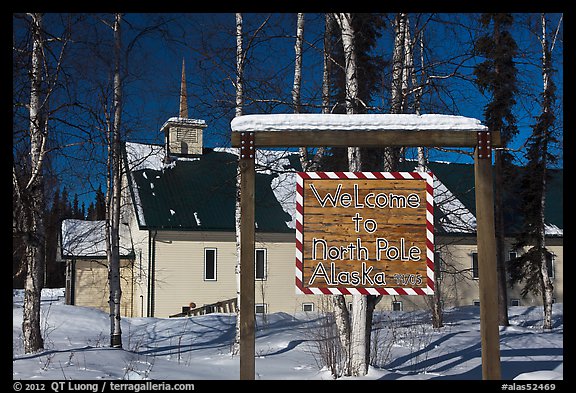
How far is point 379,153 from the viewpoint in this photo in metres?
14.7

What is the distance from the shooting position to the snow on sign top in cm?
736

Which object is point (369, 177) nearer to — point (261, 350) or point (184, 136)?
point (261, 350)

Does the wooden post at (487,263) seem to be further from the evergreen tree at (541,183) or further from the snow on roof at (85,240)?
the snow on roof at (85,240)

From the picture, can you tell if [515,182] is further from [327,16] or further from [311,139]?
[311,139]

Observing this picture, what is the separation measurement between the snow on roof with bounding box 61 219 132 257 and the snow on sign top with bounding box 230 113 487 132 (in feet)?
63.9

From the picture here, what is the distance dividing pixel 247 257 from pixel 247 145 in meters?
1.37

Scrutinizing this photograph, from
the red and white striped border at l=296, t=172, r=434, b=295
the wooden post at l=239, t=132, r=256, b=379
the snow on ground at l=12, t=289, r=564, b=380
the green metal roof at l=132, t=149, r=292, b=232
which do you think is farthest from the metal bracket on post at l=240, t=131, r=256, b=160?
the green metal roof at l=132, t=149, r=292, b=232

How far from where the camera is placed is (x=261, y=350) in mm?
13977

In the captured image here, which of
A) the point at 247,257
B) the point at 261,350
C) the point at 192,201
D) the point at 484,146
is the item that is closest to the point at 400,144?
the point at 484,146

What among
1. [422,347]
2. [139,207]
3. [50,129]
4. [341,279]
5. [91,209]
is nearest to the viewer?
[341,279]

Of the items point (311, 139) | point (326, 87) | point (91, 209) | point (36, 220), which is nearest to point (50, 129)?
point (36, 220)

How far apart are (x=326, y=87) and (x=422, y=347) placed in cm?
646

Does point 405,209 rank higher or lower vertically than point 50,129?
lower

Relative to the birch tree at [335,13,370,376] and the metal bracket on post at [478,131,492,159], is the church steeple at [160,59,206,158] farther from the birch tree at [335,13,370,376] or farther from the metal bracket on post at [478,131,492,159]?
the metal bracket on post at [478,131,492,159]
